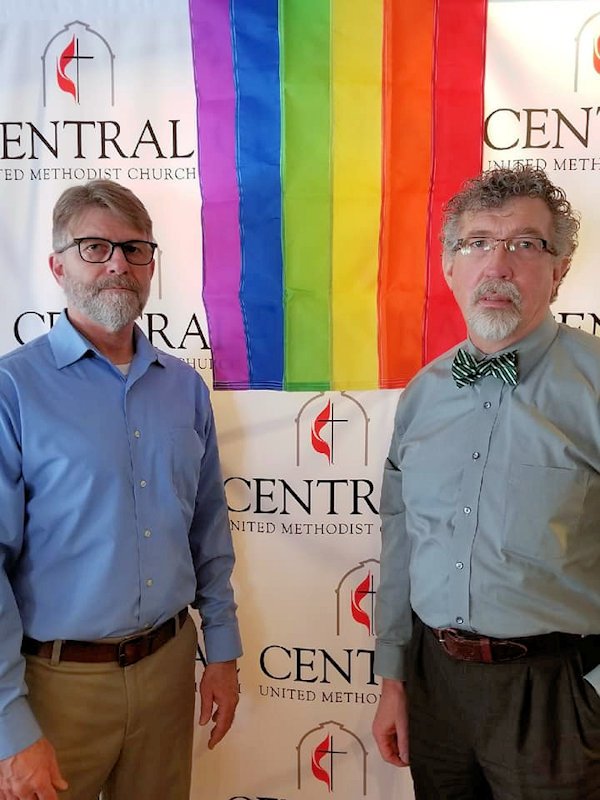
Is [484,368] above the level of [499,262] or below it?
below

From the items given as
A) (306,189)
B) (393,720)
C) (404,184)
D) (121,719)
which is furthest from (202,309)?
(393,720)

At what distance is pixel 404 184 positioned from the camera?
1907 mm

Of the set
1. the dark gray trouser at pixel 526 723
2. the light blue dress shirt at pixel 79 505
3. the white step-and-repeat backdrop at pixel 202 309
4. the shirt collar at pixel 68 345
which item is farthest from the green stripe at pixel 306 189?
the dark gray trouser at pixel 526 723

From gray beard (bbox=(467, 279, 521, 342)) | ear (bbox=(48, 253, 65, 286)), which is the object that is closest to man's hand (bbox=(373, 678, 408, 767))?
gray beard (bbox=(467, 279, 521, 342))

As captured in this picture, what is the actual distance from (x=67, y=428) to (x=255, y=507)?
2.44ft

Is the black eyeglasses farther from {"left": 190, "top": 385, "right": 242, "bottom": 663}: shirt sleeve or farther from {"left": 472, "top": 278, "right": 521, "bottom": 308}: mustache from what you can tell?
{"left": 472, "top": 278, "right": 521, "bottom": 308}: mustache

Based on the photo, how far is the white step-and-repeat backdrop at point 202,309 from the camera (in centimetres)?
185

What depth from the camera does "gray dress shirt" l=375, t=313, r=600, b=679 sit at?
1.36m

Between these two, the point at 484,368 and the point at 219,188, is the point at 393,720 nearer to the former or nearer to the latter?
the point at 484,368

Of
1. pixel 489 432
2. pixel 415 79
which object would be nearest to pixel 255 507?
pixel 489 432

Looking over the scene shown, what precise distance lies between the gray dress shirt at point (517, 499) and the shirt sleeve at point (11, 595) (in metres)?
0.80

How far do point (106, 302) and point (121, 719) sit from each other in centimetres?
88

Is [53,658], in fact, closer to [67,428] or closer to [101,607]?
[101,607]

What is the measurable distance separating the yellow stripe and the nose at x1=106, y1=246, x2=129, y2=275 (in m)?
0.62
